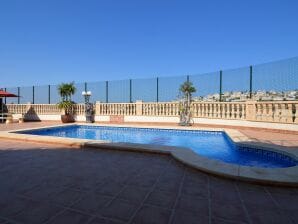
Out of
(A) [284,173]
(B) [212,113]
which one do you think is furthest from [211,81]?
(A) [284,173]

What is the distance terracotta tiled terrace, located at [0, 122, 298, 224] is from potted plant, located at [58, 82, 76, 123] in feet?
35.7

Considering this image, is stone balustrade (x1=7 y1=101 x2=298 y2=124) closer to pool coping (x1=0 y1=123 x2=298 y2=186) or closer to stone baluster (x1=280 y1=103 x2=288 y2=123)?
stone baluster (x1=280 y1=103 x2=288 y2=123)

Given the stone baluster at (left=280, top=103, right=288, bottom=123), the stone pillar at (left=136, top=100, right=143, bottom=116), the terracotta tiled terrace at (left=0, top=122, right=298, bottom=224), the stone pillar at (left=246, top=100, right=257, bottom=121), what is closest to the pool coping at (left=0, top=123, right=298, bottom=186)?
the terracotta tiled terrace at (left=0, top=122, right=298, bottom=224)

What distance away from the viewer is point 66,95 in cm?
1480

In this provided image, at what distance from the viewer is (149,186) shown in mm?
2787

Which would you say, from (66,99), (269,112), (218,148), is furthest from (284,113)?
(66,99)

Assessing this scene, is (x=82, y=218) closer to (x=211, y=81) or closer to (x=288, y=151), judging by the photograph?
(x=288, y=151)

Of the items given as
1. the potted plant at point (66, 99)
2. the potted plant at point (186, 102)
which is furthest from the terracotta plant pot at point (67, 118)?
the potted plant at point (186, 102)

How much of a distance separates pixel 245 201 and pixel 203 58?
56.0ft

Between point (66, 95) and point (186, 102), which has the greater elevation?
point (66, 95)

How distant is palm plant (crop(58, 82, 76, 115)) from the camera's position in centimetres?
1439

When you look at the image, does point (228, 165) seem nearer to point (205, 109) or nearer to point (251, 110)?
point (251, 110)

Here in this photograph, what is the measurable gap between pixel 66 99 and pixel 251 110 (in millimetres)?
12327

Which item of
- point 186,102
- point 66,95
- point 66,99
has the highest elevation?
point 66,95
